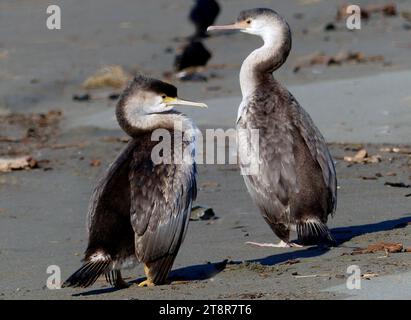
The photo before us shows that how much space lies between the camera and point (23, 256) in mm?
10117

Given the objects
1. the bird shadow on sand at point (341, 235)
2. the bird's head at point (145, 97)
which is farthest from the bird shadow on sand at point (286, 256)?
the bird's head at point (145, 97)

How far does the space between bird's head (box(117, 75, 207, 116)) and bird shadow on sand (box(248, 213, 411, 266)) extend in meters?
1.46

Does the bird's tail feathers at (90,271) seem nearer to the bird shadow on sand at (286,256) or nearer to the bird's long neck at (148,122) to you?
the bird shadow on sand at (286,256)

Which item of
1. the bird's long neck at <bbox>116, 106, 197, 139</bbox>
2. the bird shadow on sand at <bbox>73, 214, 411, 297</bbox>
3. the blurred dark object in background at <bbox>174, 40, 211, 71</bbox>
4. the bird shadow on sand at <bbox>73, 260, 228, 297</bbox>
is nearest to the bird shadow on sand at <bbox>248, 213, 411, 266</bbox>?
the bird shadow on sand at <bbox>73, 214, 411, 297</bbox>

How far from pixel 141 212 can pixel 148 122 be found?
2.92 feet

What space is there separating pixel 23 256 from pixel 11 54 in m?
13.4

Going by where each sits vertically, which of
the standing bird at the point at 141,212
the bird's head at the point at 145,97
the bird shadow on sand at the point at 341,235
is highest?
the bird's head at the point at 145,97

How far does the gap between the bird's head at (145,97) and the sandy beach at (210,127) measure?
130 cm

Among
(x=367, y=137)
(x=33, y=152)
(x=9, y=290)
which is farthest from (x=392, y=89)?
(x=9, y=290)

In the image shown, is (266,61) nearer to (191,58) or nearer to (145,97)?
(145,97)

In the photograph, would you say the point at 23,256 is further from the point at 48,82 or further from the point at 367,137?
the point at 48,82

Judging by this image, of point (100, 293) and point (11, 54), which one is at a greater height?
point (11, 54)

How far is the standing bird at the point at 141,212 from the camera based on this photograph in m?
8.76
